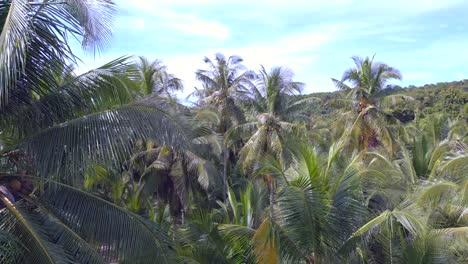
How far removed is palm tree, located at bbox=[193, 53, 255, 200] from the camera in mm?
27489

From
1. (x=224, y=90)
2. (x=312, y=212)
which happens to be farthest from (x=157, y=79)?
(x=312, y=212)

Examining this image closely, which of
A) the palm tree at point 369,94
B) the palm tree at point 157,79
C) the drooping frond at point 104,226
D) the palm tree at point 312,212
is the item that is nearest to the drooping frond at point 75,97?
the drooping frond at point 104,226

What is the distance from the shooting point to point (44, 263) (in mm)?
7523

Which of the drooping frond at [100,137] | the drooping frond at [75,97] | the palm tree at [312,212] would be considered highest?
the drooping frond at [75,97]

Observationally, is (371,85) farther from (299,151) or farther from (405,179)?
(299,151)

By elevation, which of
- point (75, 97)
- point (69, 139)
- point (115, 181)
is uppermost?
point (75, 97)

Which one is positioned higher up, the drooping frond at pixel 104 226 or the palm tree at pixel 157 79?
the palm tree at pixel 157 79

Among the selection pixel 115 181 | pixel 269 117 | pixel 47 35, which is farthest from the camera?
pixel 269 117

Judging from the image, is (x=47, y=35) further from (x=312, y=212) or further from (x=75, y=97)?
(x=312, y=212)

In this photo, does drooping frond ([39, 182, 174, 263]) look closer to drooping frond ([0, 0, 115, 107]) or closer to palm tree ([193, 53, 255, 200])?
drooping frond ([0, 0, 115, 107])

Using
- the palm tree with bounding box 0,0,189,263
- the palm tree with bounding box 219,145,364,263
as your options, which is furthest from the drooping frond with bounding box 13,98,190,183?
the palm tree with bounding box 219,145,364,263

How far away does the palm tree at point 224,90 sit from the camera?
27.5 meters

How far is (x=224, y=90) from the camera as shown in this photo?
28.0 metres

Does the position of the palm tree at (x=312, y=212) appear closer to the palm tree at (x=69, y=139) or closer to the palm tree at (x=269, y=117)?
the palm tree at (x=69, y=139)
